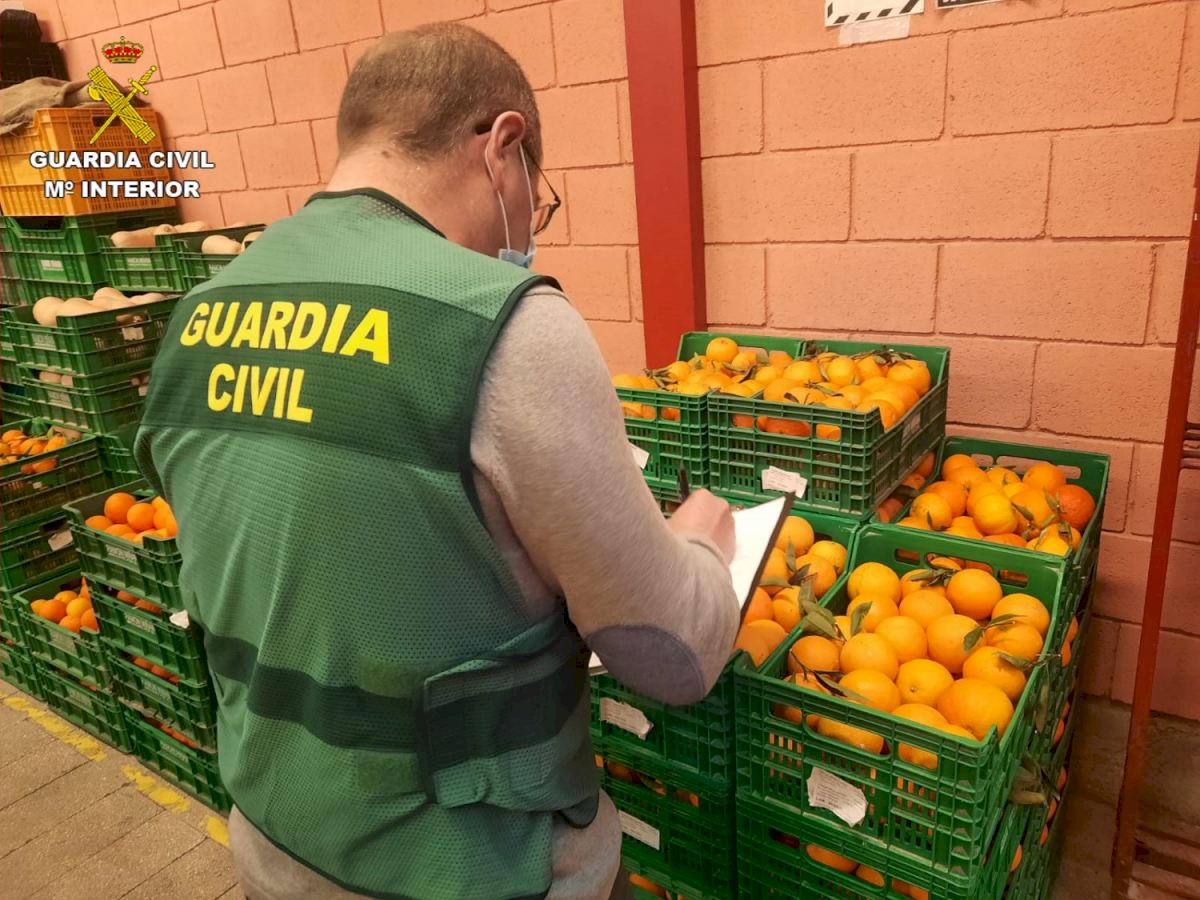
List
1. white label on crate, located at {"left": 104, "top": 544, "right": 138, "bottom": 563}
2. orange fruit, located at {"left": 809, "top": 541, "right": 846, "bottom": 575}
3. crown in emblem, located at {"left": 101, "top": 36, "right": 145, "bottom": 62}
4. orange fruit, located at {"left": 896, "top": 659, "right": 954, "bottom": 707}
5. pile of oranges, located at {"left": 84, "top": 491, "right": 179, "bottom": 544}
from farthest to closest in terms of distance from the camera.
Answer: crown in emblem, located at {"left": 101, "top": 36, "right": 145, "bottom": 62}, pile of oranges, located at {"left": 84, "top": 491, "right": 179, "bottom": 544}, white label on crate, located at {"left": 104, "top": 544, "right": 138, "bottom": 563}, orange fruit, located at {"left": 809, "top": 541, "right": 846, "bottom": 575}, orange fruit, located at {"left": 896, "top": 659, "right": 954, "bottom": 707}

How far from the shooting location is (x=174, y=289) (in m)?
3.96

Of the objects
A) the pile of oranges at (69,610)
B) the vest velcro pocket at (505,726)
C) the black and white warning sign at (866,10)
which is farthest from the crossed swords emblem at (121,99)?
the vest velcro pocket at (505,726)

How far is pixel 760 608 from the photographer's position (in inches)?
68.2

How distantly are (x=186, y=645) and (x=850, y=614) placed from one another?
1975 mm

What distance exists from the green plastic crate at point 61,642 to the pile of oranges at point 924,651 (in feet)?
8.46

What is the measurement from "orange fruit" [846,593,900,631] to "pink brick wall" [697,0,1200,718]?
1.08m

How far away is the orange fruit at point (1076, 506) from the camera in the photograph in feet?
6.79

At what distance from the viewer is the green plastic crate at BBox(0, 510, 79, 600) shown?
331cm

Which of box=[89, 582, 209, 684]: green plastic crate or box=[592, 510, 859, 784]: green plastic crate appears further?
box=[89, 582, 209, 684]: green plastic crate

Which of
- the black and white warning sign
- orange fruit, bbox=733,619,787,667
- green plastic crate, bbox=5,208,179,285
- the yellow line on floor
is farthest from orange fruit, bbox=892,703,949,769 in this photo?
green plastic crate, bbox=5,208,179,285

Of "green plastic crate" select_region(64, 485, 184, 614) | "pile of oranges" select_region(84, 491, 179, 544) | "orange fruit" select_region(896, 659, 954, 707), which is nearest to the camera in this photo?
"orange fruit" select_region(896, 659, 954, 707)

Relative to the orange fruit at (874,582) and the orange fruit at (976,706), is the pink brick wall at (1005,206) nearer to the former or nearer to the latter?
the orange fruit at (874,582)

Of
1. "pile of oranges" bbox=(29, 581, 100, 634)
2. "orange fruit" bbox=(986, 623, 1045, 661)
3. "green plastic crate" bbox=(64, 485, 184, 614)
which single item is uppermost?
"orange fruit" bbox=(986, 623, 1045, 661)

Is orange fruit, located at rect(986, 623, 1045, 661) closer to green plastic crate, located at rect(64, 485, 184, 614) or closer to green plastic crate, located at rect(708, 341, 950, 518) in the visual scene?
green plastic crate, located at rect(708, 341, 950, 518)
